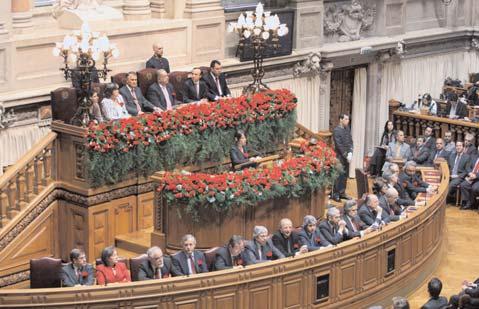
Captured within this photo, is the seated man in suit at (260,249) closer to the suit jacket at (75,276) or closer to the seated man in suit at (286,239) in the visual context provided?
the seated man in suit at (286,239)

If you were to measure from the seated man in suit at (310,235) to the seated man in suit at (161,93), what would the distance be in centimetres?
324

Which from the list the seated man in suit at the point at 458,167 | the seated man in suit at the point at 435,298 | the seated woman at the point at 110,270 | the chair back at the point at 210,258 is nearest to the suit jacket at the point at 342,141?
the seated man in suit at the point at 458,167

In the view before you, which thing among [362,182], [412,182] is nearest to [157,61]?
[362,182]

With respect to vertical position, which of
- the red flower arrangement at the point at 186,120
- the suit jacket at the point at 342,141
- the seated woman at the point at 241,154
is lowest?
the suit jacket at the point at 342,141

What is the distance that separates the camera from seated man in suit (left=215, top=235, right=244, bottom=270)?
15047 millimetres

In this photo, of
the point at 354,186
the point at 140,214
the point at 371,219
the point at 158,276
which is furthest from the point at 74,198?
the point at 354,186

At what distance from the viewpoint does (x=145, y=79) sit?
61.0 feet

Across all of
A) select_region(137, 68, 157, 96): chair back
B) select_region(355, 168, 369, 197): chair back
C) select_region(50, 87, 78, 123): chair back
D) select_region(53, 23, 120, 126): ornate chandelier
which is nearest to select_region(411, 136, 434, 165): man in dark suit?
A: select_region(355, 168, 369, 197): chair back

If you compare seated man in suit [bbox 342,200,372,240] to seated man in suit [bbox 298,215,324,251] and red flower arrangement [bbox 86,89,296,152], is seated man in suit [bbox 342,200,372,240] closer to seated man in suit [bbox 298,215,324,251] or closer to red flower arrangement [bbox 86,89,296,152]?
seated man in suit [bbox 298,215,324,251]

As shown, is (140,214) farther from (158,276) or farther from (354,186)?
(354,186)

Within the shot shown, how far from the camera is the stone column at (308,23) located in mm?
22547

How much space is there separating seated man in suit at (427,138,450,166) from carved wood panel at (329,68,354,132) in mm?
2278

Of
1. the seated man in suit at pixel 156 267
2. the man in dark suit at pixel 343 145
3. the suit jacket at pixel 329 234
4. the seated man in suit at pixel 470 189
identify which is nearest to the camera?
the seated man in suit at pixel 156 267

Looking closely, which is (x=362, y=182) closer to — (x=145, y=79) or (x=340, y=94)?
(x=145, y=79)
